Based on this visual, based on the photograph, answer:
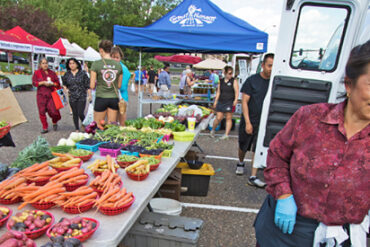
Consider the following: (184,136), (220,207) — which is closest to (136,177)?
(184,136)

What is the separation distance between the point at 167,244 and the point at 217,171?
10.2 ft

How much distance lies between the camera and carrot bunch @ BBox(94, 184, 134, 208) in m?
1.81

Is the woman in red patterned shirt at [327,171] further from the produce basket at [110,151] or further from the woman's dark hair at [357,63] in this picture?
the produce basket at [110,151]

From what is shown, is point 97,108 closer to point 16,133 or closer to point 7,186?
point 7,186

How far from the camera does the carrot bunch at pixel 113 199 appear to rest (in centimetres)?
181

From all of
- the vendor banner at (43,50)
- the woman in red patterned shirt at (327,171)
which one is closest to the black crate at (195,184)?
the woman in red patterned shirt at (327,171)

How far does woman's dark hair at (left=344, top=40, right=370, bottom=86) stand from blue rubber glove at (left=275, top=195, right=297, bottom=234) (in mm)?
714

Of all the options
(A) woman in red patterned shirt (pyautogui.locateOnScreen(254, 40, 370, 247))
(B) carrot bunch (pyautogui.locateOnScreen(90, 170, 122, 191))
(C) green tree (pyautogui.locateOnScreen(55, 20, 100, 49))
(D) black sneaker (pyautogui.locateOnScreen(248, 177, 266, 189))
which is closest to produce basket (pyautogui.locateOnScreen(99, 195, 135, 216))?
(B) carrot bunch (pyautogui.locateOnScreen(90, 170, 122, 191))

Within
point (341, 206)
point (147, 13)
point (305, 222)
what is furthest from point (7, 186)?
point (147, 13)

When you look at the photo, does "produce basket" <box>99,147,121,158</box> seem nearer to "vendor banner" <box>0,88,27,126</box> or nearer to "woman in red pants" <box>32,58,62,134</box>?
"vendor banner" <box>0,88,27,126</box>

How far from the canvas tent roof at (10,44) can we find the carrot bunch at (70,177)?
503 inches

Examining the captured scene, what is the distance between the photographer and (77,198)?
6.08 feet

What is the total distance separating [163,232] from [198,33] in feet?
15.8

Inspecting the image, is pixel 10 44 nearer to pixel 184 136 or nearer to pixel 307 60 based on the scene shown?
pixel 184 136
